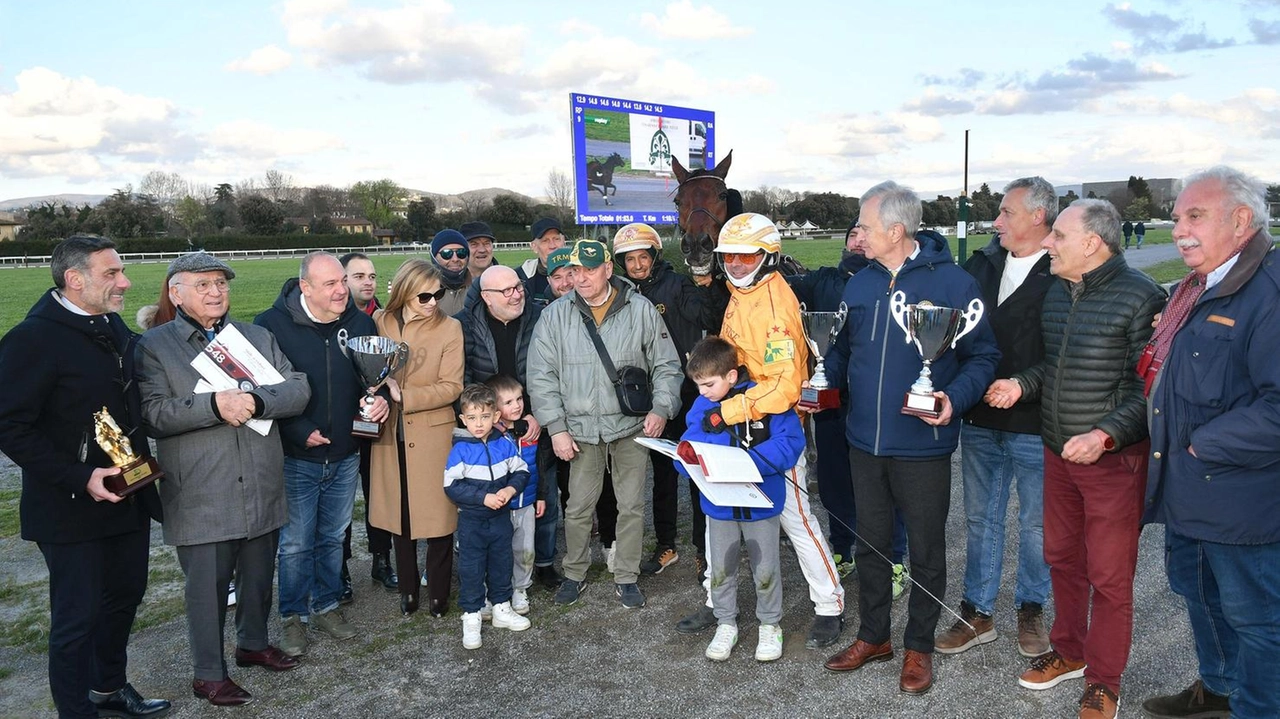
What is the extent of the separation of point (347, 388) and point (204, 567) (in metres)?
1.17

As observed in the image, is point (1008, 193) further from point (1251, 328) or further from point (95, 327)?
point (95, 327)

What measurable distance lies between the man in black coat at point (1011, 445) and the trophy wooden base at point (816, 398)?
29.4 inches

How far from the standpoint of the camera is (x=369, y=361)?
14.3ft

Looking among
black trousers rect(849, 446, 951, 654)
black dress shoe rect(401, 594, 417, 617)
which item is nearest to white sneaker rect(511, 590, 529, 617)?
black dress shoe rect(401, 594, 417, 617)

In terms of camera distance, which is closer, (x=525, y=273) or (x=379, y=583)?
(x=379, y=583)

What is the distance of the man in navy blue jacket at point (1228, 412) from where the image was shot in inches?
114

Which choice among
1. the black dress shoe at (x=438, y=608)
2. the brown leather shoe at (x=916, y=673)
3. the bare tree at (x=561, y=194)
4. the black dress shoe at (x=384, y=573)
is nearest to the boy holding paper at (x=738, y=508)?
the brown leather shoe at (x=916, y=673)

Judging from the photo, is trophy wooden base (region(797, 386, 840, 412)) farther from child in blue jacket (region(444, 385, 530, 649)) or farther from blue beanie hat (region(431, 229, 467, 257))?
blue beanie hat (region(431, 229, 467, 257))

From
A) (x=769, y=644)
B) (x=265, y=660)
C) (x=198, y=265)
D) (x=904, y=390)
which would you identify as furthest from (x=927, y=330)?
(x=265, y=660)

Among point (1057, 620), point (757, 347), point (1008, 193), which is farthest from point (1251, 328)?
point (757, 347)

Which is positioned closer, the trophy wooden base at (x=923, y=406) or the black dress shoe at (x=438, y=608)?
the trophy wooden base at (x=923, y=406)

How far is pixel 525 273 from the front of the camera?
6.93m

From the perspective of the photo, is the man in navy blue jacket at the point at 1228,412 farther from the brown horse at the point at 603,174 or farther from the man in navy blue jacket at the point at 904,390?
the brown horse at the point at 603,174

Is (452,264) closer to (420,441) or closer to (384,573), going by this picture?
(420,441)
